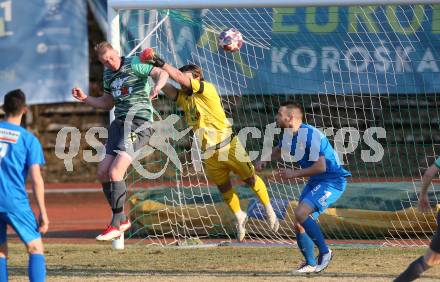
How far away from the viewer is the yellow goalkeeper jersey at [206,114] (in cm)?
1083

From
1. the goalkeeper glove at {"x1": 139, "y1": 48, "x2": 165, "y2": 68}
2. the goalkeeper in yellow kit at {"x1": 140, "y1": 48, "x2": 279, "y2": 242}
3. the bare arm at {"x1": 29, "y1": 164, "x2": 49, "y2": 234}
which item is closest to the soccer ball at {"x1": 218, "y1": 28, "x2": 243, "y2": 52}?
the goalkeeper in yellow kit at {"x1": 140, "y1": 48, "x2": 279, "y2": 242}

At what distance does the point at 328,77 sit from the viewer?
13.1 metres

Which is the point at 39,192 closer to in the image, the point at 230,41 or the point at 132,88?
the point at 132,88

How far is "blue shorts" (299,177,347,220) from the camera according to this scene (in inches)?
367

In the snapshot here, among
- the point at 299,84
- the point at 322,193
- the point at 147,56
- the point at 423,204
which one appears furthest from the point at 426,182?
the point at 299,84

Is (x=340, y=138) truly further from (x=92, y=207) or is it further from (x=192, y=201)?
(x=92, y=207)

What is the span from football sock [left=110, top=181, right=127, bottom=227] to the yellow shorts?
1.48 meters

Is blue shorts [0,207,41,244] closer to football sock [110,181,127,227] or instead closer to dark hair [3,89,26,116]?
dark hair [3,89,26,116]

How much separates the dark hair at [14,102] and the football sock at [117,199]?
2629 mm

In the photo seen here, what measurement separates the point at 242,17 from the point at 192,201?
267 centimetres

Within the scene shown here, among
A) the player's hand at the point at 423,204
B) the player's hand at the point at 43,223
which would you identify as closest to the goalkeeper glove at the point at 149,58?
the player's hand at the point at 43,223

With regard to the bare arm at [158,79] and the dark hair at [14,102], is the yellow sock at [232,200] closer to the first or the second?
the bare arm at [158,79]

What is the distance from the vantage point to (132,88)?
9.95 meters

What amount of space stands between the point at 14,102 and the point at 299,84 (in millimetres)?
6665
